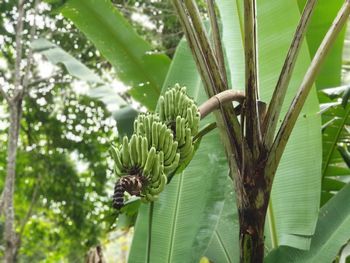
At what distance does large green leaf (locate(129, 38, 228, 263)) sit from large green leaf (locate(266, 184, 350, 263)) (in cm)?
17

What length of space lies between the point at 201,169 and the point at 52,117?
2387mm

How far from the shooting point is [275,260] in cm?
124

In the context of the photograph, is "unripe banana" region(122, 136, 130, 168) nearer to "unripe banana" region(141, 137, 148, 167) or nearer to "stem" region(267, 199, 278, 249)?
"unripe banana" region(141, 137, 148, 167)

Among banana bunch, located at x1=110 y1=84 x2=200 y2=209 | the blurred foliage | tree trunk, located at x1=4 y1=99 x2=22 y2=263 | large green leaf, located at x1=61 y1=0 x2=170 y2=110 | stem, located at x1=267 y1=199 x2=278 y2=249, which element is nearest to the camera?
banana bunch, located at x1=110 y1=84 x2=200 y2=209

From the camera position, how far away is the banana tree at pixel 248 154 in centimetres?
108

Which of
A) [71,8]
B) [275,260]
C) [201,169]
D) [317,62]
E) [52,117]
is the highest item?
[52,117]

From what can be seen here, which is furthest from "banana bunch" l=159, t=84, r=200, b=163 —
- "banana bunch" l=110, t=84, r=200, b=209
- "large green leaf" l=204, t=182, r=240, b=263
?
Answer: "large green leaf" l=204, t=182, r=240, b=263

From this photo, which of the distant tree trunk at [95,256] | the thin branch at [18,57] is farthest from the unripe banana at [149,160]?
the thin branch at [18,57]

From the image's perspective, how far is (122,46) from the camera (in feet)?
6.12

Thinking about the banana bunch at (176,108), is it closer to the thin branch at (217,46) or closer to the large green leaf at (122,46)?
the thin branch at (217,46)

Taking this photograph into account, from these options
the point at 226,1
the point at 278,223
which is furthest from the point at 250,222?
the point at 226,1

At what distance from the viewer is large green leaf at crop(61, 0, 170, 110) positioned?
1.84m

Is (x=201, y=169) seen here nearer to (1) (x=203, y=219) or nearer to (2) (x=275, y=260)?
(1) (x=203, y=219)

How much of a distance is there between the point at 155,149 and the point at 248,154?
1.14 feet
